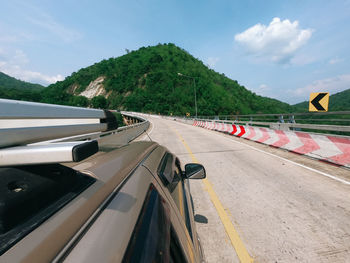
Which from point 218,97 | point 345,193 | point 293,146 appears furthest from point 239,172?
point 218,97

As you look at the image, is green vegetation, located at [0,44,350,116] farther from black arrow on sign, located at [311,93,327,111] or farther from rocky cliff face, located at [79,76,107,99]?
black arrow on sign, located at [311,93,327,111]

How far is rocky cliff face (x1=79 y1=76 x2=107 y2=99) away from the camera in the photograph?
123m

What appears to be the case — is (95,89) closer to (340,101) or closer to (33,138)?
(33,138)

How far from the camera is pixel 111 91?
120m

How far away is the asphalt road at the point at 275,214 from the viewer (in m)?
2.39

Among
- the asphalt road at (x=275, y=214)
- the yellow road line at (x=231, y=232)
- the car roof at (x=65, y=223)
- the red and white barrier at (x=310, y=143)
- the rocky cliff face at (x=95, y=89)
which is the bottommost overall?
the yellow road line at (x=231, y=232)

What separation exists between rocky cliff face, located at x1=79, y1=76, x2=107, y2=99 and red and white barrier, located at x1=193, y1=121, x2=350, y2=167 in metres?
126

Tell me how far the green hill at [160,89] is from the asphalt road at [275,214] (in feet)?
268

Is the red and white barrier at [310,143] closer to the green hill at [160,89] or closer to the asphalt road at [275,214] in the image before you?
the asphalt road at [275,214]

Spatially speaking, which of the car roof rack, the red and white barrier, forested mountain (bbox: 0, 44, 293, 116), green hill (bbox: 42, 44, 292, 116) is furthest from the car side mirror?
green hill (bbox: 42, 44, 292, 116)

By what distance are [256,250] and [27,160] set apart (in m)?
2.91

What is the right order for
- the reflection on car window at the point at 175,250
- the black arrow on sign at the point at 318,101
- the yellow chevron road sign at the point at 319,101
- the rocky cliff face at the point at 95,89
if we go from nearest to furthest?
the reflection on car window at the point at 175,250, the yellow chevron road sign at the point at 319,101, the black arrow on sign at the point at 318,101, the rocky cliff face at the point at 95,89

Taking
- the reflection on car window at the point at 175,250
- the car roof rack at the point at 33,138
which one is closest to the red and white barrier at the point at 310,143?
the reflection on car window at the point at 175,250

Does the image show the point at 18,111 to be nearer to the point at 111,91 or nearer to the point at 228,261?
the point at 228,261
